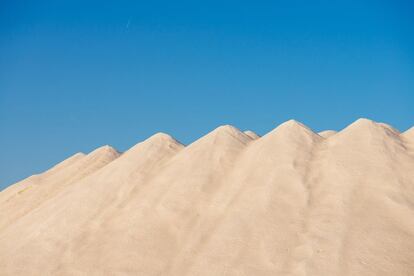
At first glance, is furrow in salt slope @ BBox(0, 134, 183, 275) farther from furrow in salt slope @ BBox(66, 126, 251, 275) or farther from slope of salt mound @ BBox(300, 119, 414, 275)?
slope of salt mound @ BBox(300, 119, 414, 275)

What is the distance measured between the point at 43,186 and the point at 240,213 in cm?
1956

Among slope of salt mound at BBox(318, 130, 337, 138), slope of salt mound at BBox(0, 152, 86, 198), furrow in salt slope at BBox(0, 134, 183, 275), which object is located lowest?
furrow in salt slope at BBox(0, 134, 183, 275)

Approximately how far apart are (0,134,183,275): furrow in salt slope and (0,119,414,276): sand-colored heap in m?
0.07

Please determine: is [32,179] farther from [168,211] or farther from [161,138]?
[168,211]

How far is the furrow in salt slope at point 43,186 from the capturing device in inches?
1225

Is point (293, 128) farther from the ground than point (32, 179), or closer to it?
farther from the ground

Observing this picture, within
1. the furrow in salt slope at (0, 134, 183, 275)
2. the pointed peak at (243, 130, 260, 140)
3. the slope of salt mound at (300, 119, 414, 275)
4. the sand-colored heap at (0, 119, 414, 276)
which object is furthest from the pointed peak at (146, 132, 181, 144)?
the slope of salt mound at (300, 119, 414, 275)

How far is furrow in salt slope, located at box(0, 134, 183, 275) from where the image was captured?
1936cm

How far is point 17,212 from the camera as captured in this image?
101ft

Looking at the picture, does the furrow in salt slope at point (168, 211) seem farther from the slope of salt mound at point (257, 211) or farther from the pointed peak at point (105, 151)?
the pointed peak at point (105, 151)

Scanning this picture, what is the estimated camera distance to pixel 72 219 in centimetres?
2208

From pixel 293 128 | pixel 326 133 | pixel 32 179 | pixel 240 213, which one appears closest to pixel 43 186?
pixel 32 179

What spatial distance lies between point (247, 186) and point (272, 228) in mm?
3534

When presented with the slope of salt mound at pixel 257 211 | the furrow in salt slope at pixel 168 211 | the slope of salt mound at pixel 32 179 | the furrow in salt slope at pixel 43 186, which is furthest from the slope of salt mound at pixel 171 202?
the slope of salt mound at pixel 32 179
